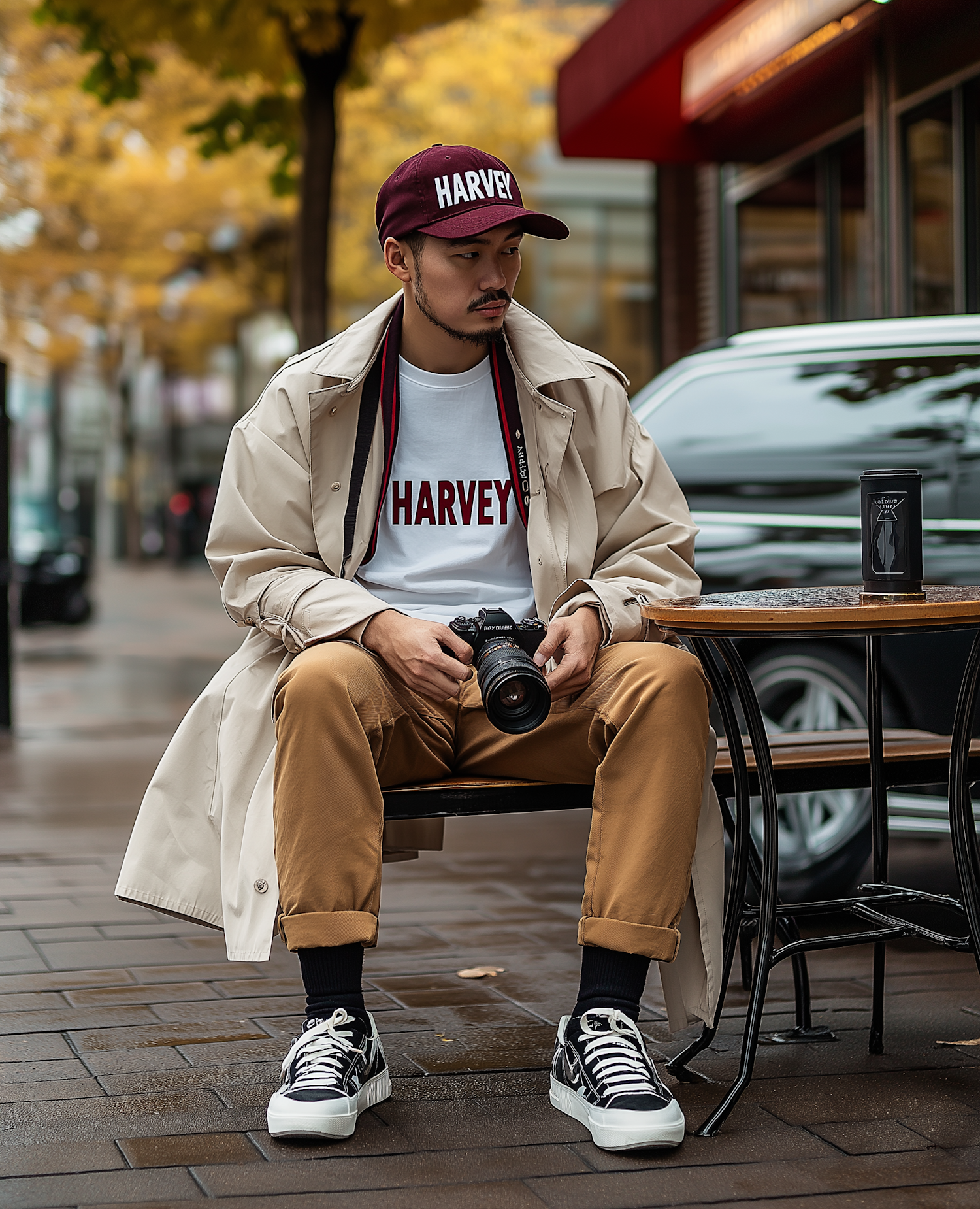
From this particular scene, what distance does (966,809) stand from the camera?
10.5ft

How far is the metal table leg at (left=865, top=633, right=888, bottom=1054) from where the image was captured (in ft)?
11.2

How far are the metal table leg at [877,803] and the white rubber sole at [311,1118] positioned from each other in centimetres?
119

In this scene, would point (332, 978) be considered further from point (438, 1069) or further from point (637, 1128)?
point (637, 1128)

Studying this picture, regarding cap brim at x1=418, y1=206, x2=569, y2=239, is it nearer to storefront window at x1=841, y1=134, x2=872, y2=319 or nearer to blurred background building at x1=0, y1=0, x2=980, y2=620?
blurred background building at x1=0, y1=0, x2=980, y2=620

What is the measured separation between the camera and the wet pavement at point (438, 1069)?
2674 millimetres

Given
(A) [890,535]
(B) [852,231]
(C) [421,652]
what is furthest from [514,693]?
(B) [852,231]

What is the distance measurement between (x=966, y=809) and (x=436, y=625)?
1.12m

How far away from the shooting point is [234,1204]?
2.57 m

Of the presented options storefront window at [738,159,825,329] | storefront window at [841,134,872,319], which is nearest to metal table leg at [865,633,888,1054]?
storefront window at [841,134,872,319]

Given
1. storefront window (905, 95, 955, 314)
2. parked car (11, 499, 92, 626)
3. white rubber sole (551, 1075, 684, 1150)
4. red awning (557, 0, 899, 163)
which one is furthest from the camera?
parked car (11, 499, 92, 626)

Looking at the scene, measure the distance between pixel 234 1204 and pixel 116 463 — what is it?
132 ft

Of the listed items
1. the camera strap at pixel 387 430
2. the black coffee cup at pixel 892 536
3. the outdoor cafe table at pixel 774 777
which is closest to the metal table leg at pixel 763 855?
the outdoor cafe table at pixel 774 777

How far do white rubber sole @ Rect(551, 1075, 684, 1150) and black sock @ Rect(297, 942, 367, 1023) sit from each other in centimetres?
49

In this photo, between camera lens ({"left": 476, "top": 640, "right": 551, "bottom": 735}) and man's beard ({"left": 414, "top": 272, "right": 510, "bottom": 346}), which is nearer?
camera lens ({"left": 476, "top": 640, "right": 551, "bottom": 735})
